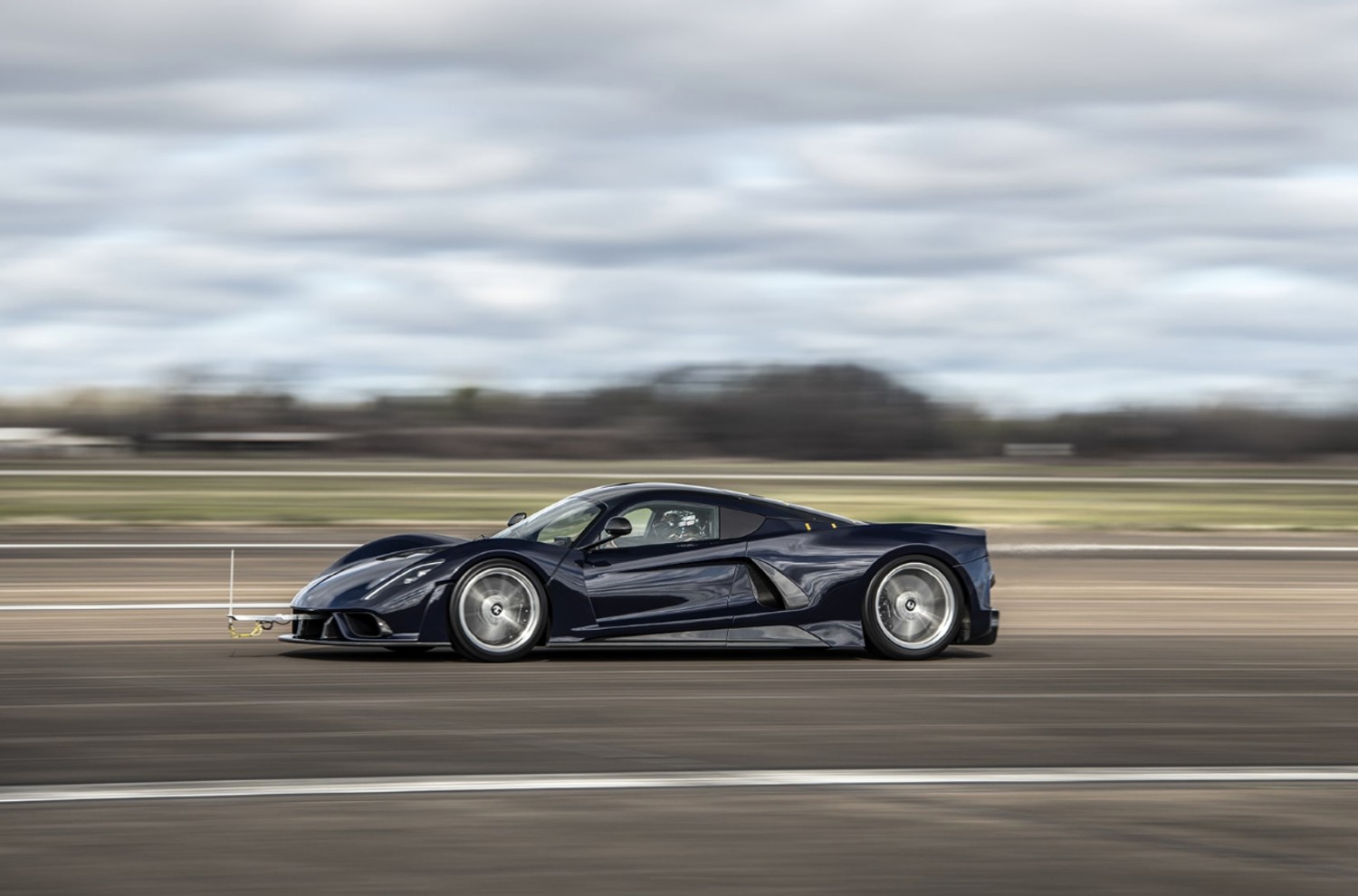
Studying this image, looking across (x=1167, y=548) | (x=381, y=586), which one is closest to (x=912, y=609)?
(x=381, y=586)

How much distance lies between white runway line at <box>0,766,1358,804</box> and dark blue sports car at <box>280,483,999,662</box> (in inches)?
146

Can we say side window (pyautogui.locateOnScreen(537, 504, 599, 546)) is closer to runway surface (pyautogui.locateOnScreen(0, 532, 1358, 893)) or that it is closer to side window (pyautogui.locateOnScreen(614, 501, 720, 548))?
side window (pyautogui.locateOnScreen(614, 501, 720, 548))

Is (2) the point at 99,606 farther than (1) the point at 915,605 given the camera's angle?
Yes

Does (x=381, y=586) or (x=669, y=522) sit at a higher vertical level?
(x=669, y=522)

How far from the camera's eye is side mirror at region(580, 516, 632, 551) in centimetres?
1039

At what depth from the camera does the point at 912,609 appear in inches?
429

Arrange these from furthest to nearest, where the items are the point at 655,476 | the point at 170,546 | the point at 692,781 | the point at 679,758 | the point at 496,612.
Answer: the point at 655,476 → the point at 170,546 → the point at 496,612 → the point at 679,758 → the point at 692,781

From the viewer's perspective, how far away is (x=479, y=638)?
33.6 feet

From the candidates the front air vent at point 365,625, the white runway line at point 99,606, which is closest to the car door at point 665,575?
the front air vent at point 365,625

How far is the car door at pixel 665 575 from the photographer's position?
10375mm

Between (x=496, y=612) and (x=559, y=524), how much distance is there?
0.77 meters

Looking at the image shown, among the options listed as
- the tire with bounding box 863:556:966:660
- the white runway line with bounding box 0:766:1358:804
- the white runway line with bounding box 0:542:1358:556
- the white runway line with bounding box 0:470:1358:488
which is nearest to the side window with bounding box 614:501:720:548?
the tire with bounding box 863:556:966:660

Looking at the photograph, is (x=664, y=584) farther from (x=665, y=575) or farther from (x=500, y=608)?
(x=500, y=608)

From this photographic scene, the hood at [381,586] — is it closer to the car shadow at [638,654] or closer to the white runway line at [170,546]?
the car shadow at [638,654]
